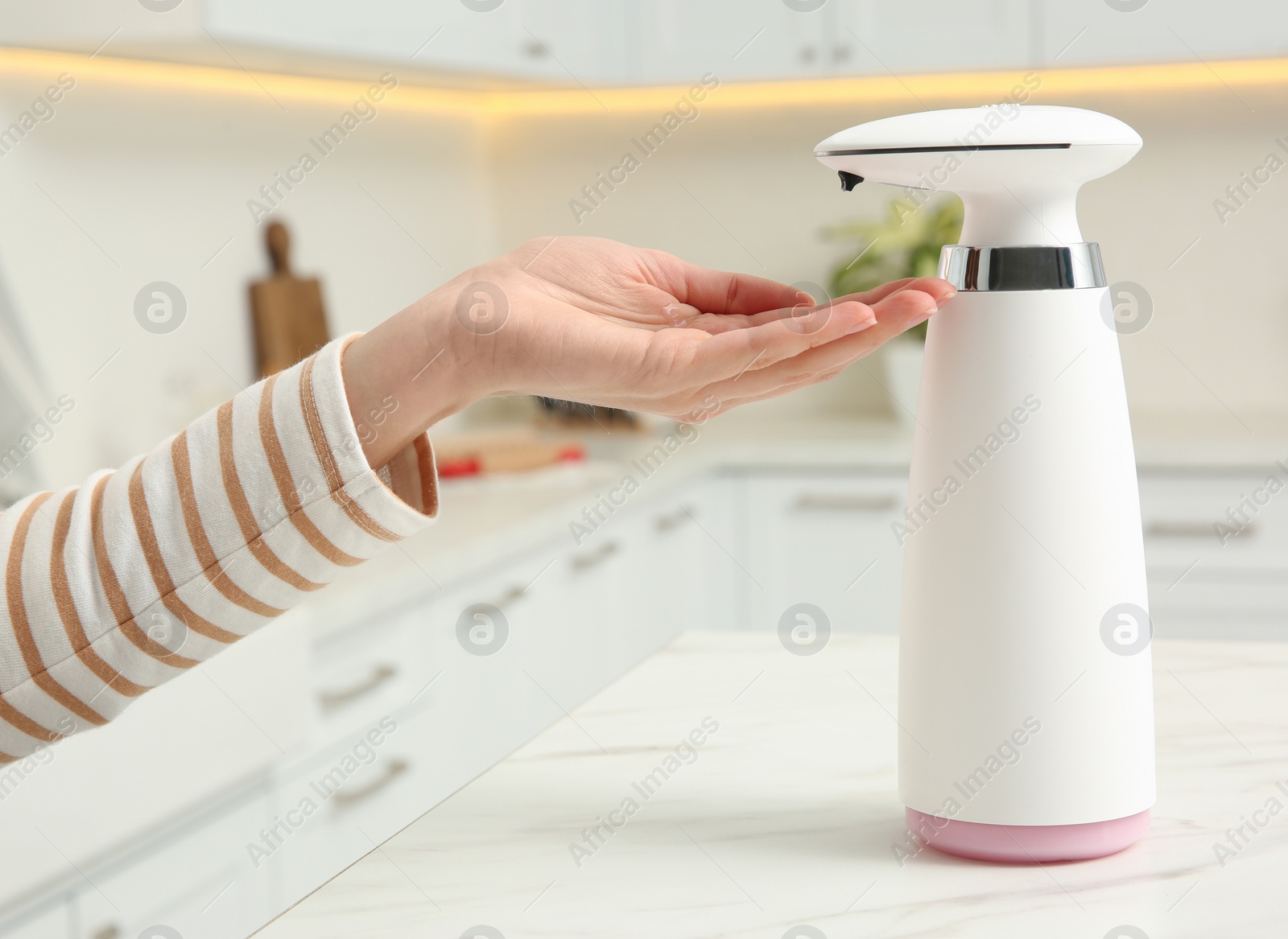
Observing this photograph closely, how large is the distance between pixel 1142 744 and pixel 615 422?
85.8 inches

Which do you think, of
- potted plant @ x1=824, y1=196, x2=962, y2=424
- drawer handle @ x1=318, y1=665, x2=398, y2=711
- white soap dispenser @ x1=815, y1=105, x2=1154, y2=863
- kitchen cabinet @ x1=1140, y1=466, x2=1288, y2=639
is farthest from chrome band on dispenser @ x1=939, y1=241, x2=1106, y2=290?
potted plant @ x1=824, y1=196, x2=962, y2=424

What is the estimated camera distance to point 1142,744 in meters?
0.56

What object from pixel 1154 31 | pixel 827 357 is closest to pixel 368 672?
pixel 827 357

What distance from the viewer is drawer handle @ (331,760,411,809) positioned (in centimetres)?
151

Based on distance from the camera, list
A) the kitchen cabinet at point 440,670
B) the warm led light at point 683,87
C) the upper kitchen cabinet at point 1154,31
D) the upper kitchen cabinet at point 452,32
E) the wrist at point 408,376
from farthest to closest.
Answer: the upper kitchen cabinet at point 1154,31 < the warm led light at point 683,87 < the upper kitchen cabinet at point 452,32 < the kitchen cabinet at point 440,670 < the wrist at point 408,376

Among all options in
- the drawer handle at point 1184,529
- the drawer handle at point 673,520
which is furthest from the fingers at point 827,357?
the drawer handle at point 1184,529

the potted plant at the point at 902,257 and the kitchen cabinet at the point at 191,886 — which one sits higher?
the potted plant at the point at 902,257

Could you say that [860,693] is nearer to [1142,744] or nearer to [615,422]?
[1142,744]

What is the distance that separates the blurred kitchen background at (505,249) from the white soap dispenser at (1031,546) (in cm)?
81

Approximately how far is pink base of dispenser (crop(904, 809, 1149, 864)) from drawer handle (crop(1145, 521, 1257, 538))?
1.71 metres

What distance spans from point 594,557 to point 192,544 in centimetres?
141

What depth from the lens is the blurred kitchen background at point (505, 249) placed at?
140 centimetres

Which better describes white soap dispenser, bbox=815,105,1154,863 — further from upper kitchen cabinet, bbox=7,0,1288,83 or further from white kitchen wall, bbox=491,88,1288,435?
white kitchen wall, bbox=491,88,1288,435

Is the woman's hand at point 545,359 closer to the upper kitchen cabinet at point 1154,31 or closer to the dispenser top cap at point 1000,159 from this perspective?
the dispenser top cap at point 1000,159
